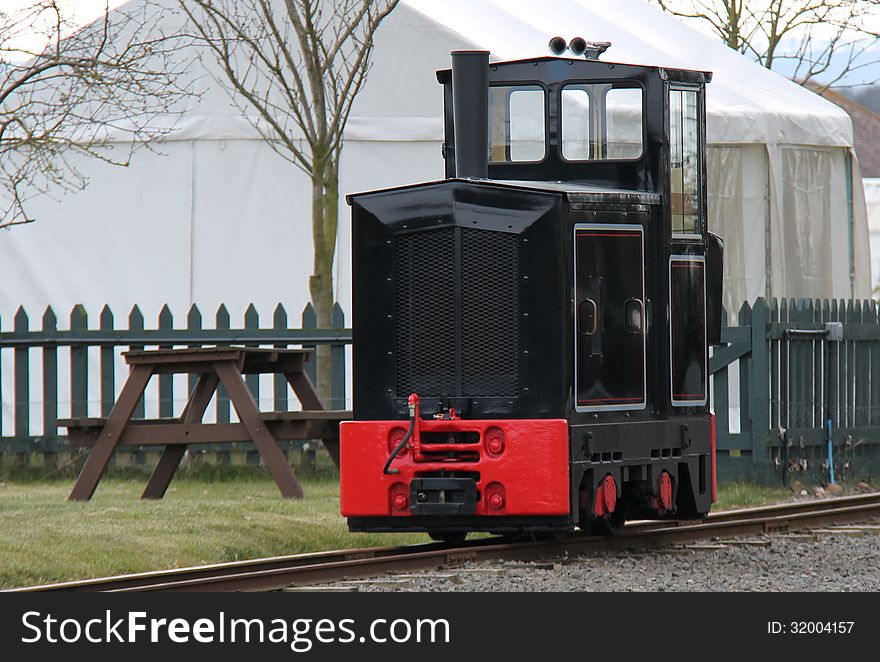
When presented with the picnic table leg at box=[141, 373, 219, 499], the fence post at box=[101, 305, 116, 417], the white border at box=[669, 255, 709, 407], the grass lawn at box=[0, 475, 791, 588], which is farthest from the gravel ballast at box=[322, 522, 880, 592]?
the fence post at box=[101, 305, 116, 417]

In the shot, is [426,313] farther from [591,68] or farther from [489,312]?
[591,68]

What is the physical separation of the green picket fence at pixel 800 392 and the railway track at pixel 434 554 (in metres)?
1.44

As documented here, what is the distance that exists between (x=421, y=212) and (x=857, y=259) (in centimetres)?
1159

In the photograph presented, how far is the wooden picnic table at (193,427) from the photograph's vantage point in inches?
448

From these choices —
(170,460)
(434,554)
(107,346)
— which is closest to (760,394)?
(170,460)

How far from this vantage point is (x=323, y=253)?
47.3 ft

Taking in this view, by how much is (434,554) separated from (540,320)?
1.42 metres

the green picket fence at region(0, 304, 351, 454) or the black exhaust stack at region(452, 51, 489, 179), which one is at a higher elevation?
the black exhaust stack at region(452, 51, 489, 179)

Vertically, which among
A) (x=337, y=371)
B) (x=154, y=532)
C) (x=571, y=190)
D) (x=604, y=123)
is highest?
(x=604, y=123)

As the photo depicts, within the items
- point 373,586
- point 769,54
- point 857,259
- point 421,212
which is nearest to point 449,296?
point 421,212

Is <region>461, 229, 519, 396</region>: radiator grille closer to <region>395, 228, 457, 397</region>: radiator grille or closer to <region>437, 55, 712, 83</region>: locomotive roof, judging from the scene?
<region>395, 228, 457, 397</region>: radiator grille

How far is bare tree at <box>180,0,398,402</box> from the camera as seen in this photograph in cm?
1423

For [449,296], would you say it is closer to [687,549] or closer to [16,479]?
[687,549]

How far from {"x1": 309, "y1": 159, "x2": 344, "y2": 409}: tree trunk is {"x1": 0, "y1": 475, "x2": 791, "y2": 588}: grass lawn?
1951 millimetres
